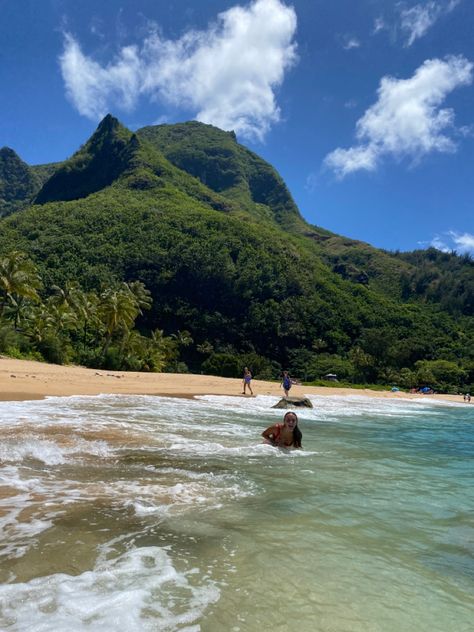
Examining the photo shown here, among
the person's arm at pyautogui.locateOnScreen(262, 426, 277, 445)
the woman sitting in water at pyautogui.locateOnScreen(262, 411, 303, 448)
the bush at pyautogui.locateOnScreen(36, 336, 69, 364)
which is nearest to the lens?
the woman sitting in water at pyautogui.locateOnScreen(262, 411, 303, 448)

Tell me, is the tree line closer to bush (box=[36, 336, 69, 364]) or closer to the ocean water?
bush (box=[36, 336, 69, 364])

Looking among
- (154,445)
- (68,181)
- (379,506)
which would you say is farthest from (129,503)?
(68,181)

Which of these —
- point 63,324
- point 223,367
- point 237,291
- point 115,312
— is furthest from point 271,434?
point 237,291

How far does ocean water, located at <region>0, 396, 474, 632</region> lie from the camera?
3533 millimetres

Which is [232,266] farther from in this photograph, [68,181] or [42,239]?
[68,181]

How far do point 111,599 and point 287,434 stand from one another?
743 cm

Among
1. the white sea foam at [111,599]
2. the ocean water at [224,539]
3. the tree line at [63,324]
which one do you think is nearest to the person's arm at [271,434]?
the ocean water at [224,539]

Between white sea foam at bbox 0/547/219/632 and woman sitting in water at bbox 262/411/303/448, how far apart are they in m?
6.67

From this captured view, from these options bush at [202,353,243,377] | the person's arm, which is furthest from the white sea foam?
bush at [202,353,243,377]

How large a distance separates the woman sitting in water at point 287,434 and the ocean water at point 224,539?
0.47 metres

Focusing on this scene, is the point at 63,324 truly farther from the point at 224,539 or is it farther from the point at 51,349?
the point at 224,539

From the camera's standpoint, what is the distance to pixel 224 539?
4.92 metres

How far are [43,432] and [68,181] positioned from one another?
17644cm

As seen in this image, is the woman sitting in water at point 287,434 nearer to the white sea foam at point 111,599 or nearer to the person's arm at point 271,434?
the person's arm at point 271,434
